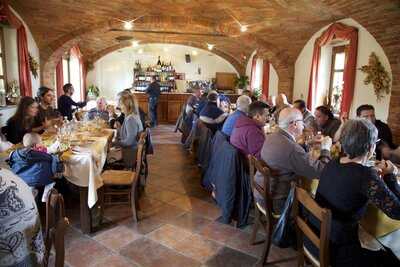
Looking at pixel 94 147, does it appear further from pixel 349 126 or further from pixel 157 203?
pixel 349 126

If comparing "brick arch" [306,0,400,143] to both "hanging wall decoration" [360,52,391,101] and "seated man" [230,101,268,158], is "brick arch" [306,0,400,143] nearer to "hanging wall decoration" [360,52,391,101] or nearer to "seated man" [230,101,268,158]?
"hanging wall decoration" [360,52,391,101]

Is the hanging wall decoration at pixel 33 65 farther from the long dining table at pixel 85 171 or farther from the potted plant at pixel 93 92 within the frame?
the potted plant at pixel 93 92

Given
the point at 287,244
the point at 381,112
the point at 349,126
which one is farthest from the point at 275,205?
the point at 381,112

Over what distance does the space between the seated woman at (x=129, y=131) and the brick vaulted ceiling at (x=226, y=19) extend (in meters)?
2.82

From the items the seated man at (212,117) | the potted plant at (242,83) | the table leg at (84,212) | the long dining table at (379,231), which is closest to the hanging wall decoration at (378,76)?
the seated man at (212,117)

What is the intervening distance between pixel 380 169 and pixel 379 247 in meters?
0.50

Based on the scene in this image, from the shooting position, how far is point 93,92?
38.3ft

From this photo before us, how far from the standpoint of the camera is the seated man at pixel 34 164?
7.95ft

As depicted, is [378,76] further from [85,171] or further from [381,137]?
[85,171]

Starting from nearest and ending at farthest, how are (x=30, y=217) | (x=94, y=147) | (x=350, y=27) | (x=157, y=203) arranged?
(x=30, y=217) < (x=94, y=147) < (x=157, y=203) < (x=350, y=27)

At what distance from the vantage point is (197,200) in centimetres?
376

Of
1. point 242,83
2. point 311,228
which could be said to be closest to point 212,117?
point 311,228

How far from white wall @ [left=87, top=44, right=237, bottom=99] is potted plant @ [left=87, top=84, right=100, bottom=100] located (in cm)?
40

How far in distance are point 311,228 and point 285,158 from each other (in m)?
0.66
